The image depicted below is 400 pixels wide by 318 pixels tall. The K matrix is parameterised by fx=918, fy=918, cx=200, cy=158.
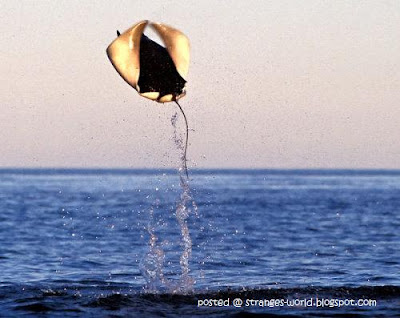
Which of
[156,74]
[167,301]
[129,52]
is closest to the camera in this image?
[129,52]

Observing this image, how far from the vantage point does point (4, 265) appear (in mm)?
24828

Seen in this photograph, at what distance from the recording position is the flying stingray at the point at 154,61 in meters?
15.9

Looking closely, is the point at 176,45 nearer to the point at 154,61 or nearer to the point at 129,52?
the point at 154,61

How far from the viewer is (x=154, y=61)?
16.0 m

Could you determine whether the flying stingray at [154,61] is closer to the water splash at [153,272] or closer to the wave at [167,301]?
the wave at [167,301]

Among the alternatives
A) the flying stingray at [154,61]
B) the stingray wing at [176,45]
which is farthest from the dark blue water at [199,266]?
the stingray wing at [176,45]

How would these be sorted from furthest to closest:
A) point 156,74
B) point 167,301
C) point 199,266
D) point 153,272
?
point 199,266
point 153,272
point 167,301
point 156,74

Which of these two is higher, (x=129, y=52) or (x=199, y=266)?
(x=129, y=52)

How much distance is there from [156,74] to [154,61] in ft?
0.77

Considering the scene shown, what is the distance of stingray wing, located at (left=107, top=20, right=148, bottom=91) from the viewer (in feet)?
51.9

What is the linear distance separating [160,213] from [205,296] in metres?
36.2

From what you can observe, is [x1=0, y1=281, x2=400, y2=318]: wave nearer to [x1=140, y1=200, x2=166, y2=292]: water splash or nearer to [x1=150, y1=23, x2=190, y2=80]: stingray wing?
[x1=140, y1=200, x2=166, y2=292]: water splash

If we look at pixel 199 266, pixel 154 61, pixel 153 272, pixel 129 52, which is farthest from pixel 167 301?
pixel 199 266

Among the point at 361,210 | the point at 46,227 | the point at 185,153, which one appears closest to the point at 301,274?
the point at 185,153
